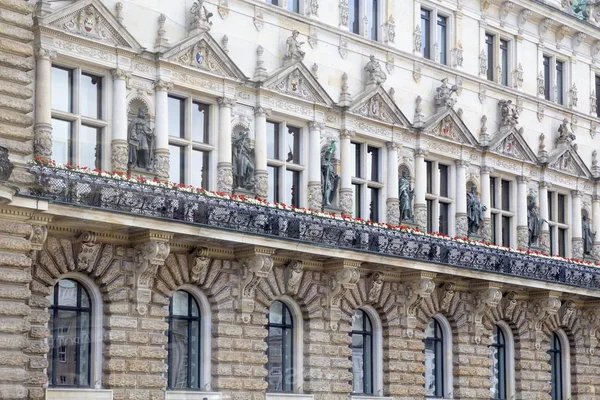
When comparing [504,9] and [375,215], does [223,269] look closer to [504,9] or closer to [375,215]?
[375,215]

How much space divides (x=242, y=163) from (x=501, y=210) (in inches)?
474

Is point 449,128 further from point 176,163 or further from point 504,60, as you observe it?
point 176,163

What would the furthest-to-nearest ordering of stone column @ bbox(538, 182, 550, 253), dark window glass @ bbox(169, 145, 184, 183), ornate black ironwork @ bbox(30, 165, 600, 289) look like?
stone column @ bbox(538, 182, 550, 253) → dark window glass @ bbox(169, 145, 184, 183) → ornate black ironwork @ bbox(30, 165, 600, 289)

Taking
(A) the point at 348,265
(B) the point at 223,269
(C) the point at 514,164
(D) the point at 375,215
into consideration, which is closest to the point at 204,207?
(B) the point at 223,269

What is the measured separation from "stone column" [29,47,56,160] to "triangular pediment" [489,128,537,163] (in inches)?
685

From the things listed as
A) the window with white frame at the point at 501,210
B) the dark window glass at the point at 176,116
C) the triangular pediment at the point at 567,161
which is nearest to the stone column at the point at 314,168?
the dark window glass at the point at 176,116

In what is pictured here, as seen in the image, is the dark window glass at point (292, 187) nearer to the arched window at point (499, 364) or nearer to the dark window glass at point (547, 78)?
the arched window at point (499, 364)

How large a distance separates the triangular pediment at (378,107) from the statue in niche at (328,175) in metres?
1.42

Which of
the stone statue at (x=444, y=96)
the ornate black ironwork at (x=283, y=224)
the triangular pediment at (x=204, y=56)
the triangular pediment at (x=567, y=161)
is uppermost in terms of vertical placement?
the stone statue at (x=444, y=96)

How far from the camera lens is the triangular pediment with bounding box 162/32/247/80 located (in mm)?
34969

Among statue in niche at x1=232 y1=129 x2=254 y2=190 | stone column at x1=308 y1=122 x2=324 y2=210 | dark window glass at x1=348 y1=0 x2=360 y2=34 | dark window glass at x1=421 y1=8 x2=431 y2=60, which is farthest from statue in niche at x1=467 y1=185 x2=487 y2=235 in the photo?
statue in niche at x1=232 y1=129 x2=254 y2=190

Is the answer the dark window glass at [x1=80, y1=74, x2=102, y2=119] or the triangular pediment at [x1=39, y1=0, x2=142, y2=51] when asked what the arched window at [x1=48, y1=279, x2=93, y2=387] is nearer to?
the dark window glass at [x1=80, y1=74, x2=102, y2=119]

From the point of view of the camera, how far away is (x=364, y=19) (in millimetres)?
41031

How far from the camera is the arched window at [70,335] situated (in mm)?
31500
